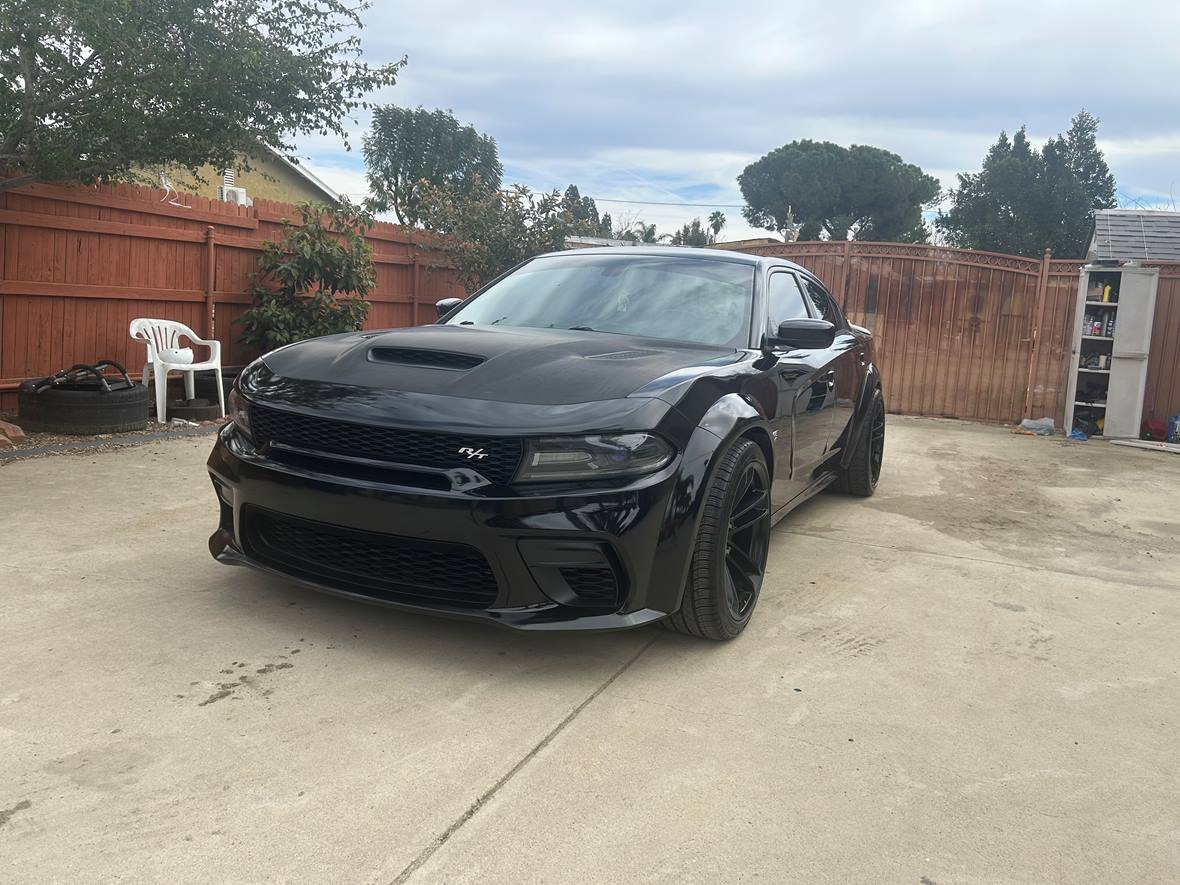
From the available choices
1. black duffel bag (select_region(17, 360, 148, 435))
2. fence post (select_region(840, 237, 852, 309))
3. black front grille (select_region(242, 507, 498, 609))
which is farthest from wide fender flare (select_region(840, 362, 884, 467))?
fence post (select_region(840, 237, 852, 309))

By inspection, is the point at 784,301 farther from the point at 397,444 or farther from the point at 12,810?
the point at 12,810

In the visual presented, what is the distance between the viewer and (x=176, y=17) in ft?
21.1

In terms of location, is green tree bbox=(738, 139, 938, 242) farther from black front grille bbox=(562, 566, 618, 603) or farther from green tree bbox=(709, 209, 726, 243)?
black front grille bbox=(562, 566, 618, 603)

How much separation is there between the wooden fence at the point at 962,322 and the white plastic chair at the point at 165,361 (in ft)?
23.9

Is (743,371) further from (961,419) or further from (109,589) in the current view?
(961,419)

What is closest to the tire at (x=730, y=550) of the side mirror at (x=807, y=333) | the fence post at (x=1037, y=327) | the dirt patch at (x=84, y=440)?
the side mirror at (x=807, y=333)

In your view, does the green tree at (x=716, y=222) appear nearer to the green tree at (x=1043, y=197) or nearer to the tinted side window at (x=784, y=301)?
the green tree at (x=1043, y=197)

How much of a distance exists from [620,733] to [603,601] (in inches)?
16.0

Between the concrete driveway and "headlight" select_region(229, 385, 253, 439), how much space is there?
2.20ft

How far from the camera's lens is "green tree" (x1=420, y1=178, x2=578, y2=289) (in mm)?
12242

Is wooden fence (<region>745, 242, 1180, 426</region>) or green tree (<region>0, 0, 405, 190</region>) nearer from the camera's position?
green tree (<region>0, 0, 405, 190</region>)

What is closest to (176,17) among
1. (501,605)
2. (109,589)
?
(109,589)

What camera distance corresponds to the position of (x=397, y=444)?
2861 millimetres

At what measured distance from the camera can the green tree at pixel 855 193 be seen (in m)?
48.0
